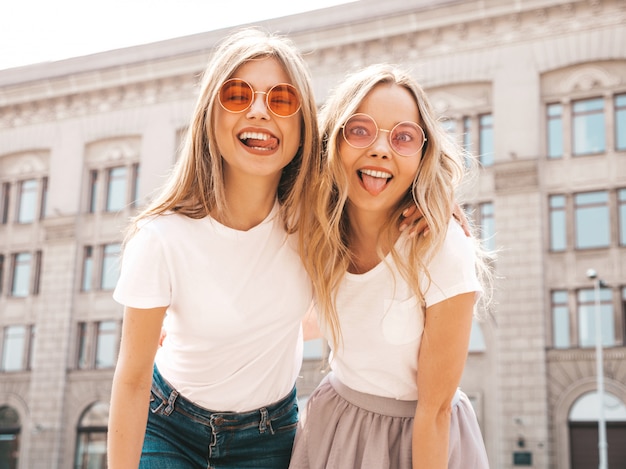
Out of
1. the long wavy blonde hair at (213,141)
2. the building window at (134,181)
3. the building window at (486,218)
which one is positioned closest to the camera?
the long wavy blonde hair at (213,141)

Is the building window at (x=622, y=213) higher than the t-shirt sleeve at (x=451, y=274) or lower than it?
higher

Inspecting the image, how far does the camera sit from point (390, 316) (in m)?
2.71

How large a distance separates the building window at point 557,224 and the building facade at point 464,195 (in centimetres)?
6

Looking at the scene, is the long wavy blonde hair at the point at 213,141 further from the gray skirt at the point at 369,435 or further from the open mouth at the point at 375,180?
the gray skirt at the point at 369,435

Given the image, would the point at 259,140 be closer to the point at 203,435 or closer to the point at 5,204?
the point at 203,435

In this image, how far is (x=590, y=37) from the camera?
25.0 meters

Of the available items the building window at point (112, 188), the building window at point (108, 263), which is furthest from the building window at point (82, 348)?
the building window at point (112, 188)

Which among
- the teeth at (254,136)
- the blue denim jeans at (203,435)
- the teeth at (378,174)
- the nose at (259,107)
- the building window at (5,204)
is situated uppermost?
the building window at (5,204)

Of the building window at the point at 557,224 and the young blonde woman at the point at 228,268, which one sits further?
the building window at the point at 557,224

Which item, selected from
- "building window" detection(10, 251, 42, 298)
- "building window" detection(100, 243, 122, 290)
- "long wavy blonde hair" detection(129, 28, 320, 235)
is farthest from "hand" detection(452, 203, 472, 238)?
"building window" detection(10, 251, 42, 298)

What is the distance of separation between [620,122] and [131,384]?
24.5 meters

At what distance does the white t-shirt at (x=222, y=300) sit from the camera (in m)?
2.68

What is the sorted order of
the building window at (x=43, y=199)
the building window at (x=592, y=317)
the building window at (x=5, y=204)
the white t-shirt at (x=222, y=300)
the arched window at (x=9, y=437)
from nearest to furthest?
the white t-shirt at (x=222, y=300) → the building window at (x=592, y=317) → the arched window at (x=9, y=437) → the building window at (x=43, y=199) → the building window at (x=5, y=204)

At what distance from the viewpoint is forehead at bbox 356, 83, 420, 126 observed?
9.11 ft
